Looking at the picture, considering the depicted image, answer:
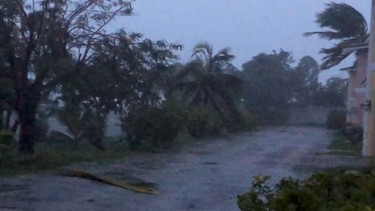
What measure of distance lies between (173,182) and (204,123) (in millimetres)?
28723

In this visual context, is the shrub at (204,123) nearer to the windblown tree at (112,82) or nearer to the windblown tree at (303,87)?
the windblown tree at (112,82)

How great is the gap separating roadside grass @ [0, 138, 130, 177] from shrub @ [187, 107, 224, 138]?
11401 mm

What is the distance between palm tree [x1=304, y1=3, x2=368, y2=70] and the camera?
54.3 metres

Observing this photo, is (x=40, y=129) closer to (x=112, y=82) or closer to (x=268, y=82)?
(x=112, y=82)

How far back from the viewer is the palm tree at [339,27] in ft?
178

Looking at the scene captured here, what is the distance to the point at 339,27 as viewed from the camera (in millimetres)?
55031

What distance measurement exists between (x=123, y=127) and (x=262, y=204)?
2586 cm

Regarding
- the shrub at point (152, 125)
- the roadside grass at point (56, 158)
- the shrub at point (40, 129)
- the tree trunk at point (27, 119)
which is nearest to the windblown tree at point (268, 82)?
the shrub at point (40, 129)

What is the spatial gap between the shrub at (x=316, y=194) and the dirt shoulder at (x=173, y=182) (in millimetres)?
5563

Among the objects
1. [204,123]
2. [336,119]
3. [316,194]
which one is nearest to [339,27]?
[204,123]

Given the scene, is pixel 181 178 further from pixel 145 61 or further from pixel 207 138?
pixel 207 138

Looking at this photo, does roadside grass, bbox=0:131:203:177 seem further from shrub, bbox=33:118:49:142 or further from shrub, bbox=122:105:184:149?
shrub, bbox=122:105:184:149

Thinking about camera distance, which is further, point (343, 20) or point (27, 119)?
point (343, 20)

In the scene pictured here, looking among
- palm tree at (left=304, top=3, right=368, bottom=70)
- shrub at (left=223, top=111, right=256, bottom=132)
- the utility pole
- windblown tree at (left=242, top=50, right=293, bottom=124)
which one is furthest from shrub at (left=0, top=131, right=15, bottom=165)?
windblown tree at (left=242, top=50, right=293, bottom=124)
